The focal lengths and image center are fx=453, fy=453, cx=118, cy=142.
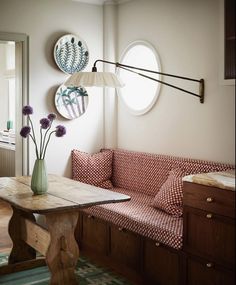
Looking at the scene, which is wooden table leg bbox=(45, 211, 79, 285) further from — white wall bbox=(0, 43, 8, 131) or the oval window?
white wall bbox=(0, 43, 8, 131)

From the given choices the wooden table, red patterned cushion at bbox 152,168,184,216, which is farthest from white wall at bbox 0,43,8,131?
red patterned cushion at bbox 152,168,184,216

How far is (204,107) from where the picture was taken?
3455 mm

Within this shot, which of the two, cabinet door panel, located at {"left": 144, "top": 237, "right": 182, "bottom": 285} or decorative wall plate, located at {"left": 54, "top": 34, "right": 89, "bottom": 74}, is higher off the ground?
decorative wall plate, located at {"left": 54, "top": 34, "right": 89, "bottom": 74}

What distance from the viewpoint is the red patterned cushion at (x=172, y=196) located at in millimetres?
3408

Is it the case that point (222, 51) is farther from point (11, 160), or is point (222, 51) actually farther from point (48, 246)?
point (11, 160)

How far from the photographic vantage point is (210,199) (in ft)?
8.59

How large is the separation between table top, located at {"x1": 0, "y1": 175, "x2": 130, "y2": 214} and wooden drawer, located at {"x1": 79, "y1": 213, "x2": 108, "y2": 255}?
0.49 m

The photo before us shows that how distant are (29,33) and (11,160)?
7.81ft

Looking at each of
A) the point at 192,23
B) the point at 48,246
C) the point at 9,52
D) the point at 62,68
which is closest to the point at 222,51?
the point at 192,23

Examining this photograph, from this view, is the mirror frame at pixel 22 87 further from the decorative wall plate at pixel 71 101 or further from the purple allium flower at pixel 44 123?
the purple allium flower at pixel 44 123

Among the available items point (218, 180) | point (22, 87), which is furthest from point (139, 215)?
point (22, 87)

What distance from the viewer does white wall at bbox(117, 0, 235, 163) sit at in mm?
3357

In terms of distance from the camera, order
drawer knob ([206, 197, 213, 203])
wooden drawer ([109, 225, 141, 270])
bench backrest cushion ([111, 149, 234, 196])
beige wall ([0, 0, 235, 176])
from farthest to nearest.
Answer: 1. bench backrest cushion ([111, 149, 234, 196])
2. beige wall ([0, 0, 235, 176])
3. wooden drawer ([109, 225, 141, 270])
4. drawer knob ([206, 197, 213, 203])

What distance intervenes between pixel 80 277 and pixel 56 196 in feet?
2.55
